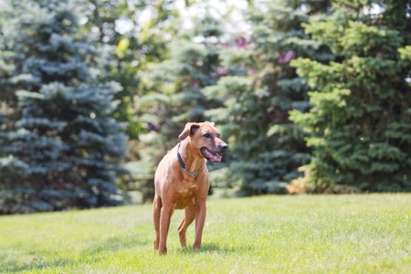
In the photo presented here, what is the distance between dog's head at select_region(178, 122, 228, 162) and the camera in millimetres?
8305

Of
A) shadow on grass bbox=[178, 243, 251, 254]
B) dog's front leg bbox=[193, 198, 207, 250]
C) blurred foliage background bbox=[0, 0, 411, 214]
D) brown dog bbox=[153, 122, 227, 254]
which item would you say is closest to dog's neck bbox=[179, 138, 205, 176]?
brown dog bbox=[153, 122, 227, 254]

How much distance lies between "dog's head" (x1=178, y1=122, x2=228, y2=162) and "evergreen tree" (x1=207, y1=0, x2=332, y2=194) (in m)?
13.8

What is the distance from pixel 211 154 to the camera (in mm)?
8320

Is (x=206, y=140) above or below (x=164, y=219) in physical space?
above

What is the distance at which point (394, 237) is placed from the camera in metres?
8.85

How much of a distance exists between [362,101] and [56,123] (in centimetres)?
1116

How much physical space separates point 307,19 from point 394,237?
1529 cm

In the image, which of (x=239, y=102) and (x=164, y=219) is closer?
(x=164, y=219)

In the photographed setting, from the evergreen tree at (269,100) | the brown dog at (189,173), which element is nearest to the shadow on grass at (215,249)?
the brown dog at (189,173)

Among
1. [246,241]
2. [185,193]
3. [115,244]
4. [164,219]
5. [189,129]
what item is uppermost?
[189,129]

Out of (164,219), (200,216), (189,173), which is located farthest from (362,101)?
(164,219)

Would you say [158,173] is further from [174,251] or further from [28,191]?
[28,191]

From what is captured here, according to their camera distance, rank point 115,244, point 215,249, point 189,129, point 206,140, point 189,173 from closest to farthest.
Result: point 206,140
point 189,129
point 189,173
point 215,249
point 115,244

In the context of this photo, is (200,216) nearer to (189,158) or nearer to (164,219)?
(164,219)
